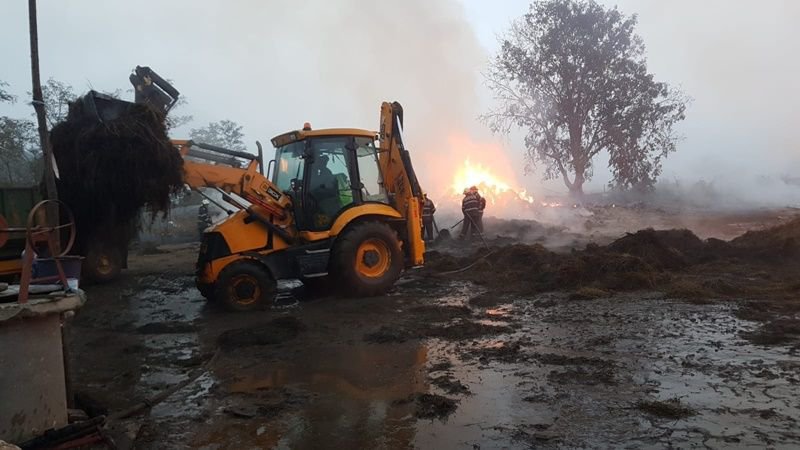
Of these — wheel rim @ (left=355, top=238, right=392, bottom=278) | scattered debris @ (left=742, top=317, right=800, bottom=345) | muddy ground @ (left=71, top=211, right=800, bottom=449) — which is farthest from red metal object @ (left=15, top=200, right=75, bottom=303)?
scattered debris @ (left=742, top=317, right=800, bottom=345)

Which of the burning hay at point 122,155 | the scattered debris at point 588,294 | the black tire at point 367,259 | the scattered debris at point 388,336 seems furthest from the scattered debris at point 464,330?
→ the burning hay at point 122,155

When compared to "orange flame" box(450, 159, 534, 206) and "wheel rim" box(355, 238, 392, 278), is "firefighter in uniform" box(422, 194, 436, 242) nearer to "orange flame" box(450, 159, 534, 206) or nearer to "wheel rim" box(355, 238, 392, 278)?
"wheel rim" box(355, 238, 392, 278)

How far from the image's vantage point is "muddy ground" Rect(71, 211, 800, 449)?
3.88 m

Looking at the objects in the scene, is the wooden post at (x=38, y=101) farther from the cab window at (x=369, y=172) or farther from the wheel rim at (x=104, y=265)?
the wheel rim at (x=104, y=265)

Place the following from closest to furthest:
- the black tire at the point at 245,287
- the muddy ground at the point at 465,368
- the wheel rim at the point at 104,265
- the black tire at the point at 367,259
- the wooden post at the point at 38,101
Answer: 1. the muddy ground at the point at 465,368
2. the wooden post at the point at 38,101
3. the black tire at the point at 245,287
4. the black tire at the point at 367,259
5. the wheel rim at the point at 104,265

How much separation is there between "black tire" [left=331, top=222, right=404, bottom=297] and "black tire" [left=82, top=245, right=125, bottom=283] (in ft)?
17.5

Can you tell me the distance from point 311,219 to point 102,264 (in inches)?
206

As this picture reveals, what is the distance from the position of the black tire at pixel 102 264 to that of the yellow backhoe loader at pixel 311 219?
3.72 m

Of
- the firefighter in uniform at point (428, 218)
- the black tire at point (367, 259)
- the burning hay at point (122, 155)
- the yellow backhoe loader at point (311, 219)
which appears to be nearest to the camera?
the burning hay at point (122, 155)

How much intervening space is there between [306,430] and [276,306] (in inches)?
187

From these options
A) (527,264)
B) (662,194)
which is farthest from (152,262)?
(662,194)

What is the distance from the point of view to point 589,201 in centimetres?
2891

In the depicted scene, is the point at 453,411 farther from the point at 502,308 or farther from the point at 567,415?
the point at 502,308

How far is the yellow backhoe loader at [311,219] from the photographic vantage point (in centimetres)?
812
